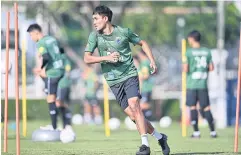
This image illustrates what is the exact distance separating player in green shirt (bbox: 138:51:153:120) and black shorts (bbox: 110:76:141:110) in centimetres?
1122

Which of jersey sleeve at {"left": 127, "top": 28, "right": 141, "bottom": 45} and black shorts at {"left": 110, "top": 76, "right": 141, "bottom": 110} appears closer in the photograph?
black shorts at {"left": 110, "top": 76, "right": 141, "bottom": 110}

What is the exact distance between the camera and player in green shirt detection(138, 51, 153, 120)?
76.0 feet

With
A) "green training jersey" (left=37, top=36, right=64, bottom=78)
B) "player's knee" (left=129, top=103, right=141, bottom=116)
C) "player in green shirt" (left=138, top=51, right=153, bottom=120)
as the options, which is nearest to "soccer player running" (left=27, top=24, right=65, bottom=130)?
"green training jersey" (left=37, top=36, right=64, bottom=78)

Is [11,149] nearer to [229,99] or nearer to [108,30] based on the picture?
[108,30]

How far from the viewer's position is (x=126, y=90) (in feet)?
38.4

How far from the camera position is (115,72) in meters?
11.7

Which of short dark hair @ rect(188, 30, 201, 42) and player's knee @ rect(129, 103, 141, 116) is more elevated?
short dark hair @ rect(188, 30, 201, 42)

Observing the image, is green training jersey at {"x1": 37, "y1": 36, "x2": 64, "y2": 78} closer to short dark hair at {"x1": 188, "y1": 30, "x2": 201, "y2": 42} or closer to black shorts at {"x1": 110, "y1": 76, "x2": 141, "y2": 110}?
short dark hair at {"x1": 188, "y1": 30, "x2": 201, "y2": 42}

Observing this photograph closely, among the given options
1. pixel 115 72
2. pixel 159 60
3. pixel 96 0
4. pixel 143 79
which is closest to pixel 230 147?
pixel 115 72

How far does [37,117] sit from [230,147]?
16.8 meters

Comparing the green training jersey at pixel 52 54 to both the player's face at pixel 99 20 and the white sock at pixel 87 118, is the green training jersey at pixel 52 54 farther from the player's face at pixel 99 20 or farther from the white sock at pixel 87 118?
the white sock at pixel 87 118

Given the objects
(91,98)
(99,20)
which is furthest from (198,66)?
(91,98)

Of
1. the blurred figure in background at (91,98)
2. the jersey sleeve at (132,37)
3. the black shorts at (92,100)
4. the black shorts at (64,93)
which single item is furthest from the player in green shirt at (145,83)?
the jersey sleeve at (132,37)

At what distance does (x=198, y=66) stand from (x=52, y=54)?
10.1 feet
